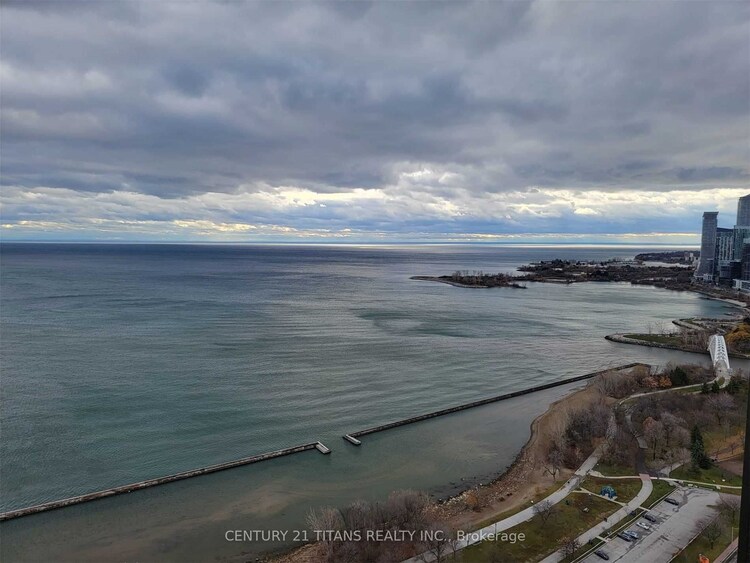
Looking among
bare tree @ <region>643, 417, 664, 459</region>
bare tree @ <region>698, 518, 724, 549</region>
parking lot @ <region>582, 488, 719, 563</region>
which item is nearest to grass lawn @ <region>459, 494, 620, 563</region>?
parking lot @ <region>582, 488, 719, 563</region>

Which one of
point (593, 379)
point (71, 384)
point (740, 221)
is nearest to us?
point (71, 384)

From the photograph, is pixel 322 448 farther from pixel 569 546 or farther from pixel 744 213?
pixel 744 213

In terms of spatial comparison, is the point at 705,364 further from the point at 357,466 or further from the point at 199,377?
the point at 199,377

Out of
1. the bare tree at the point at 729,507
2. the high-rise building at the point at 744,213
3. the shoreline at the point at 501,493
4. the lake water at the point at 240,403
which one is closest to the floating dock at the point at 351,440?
the lake water at the point at 240,403

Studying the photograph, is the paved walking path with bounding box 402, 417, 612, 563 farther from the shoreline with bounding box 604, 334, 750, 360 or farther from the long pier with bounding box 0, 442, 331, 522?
the shoreline with bounding box 604, 334, 750, 360

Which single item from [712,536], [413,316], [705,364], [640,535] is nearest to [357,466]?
[640,535]

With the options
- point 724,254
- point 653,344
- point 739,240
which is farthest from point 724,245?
point 653,344
